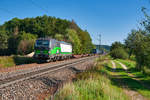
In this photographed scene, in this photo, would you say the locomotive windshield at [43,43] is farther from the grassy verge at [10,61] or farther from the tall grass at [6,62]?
the tall grass at [6,62]

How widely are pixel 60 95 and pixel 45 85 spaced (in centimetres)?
278

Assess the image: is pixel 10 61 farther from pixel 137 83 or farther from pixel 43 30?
pixel 43 30

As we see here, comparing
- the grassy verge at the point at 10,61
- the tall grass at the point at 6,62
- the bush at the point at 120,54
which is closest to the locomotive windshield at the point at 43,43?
the grassy verge at the point at 10,61

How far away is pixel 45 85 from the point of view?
8773mm

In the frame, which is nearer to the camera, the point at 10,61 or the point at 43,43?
the point at 10,61

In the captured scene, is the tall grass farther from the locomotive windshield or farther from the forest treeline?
the forest treeline

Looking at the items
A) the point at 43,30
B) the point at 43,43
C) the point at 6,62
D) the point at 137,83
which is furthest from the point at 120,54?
the point at 6,62

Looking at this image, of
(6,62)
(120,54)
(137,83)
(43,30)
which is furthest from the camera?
(43,30)

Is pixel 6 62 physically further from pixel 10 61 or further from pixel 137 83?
pixel 137 83

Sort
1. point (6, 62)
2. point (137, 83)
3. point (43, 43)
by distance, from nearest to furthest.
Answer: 1. point (137, 83)
2. point (6, 62)
3. point (43, 43)

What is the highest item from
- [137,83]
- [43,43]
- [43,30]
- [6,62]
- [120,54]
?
[43,30]

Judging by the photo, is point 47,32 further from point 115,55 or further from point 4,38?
point 115,55

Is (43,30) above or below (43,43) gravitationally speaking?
above

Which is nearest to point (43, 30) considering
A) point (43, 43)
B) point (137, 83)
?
point (43, 43)
